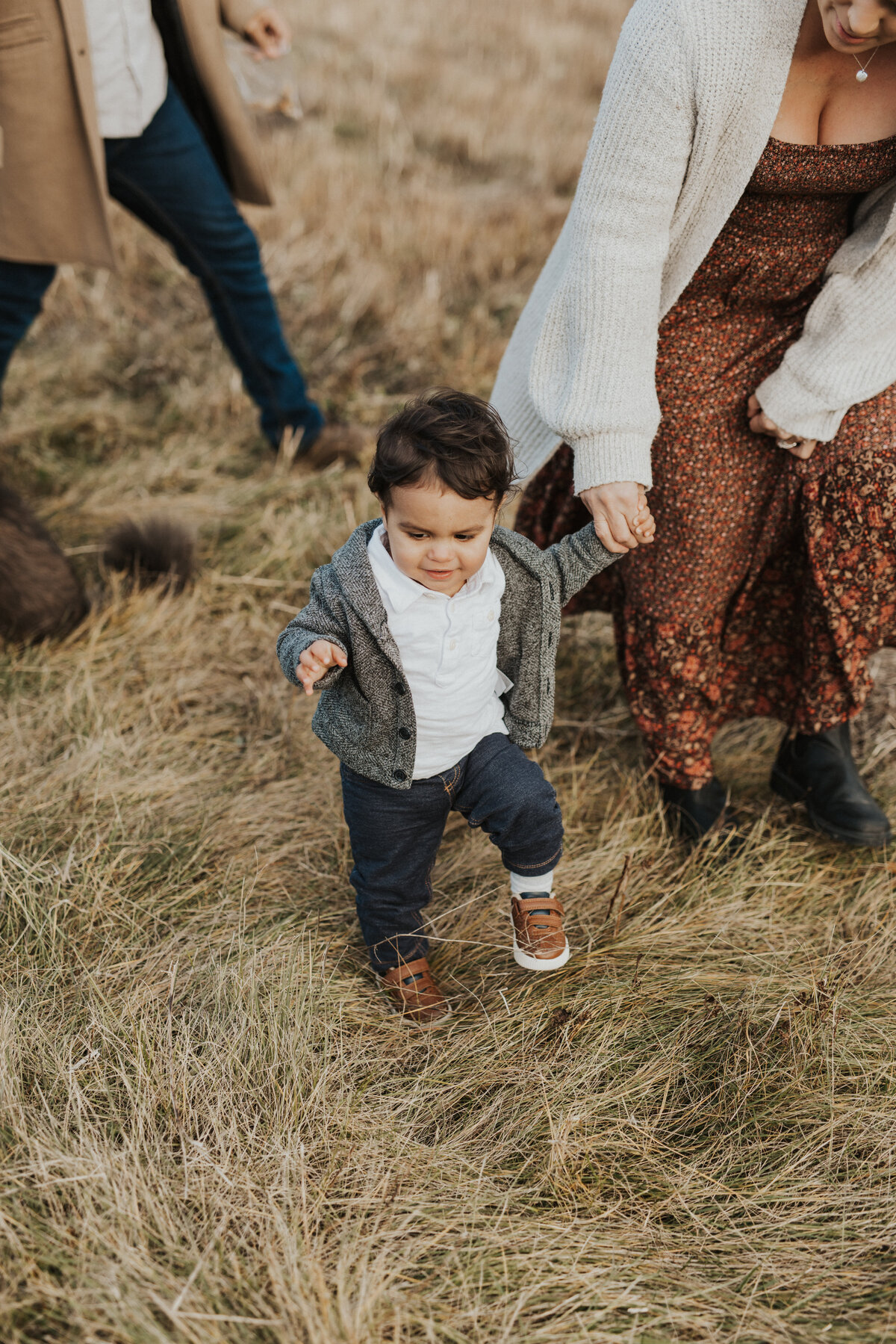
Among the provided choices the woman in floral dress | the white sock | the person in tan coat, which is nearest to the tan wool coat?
the person in tan coat

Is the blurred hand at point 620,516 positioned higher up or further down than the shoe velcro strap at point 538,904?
higher up

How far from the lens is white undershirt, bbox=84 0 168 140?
2.55 metres

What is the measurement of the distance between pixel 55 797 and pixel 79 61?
5.71 ft

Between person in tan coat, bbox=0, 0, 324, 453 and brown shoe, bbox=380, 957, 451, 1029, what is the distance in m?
2.01

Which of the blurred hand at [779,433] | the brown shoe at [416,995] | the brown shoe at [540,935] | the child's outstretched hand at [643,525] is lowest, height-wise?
the brown shoe at [416,995]

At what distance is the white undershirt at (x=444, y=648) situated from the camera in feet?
5.31

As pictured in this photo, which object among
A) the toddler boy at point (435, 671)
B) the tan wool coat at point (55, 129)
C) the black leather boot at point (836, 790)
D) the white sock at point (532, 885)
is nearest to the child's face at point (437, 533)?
the toddler boy at point (435, 671)

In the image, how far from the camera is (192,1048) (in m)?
1.68

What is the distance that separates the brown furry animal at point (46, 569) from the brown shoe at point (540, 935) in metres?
1.56

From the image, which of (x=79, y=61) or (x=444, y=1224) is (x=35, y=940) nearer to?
(x=444, y=1224)

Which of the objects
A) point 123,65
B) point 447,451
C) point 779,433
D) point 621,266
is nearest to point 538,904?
point 447,451

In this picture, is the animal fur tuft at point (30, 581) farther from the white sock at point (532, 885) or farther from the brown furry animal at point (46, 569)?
the white sock at point (532, 885)

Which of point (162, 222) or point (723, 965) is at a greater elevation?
point (162, 222)

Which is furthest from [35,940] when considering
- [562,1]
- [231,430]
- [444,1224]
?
[562,1]
